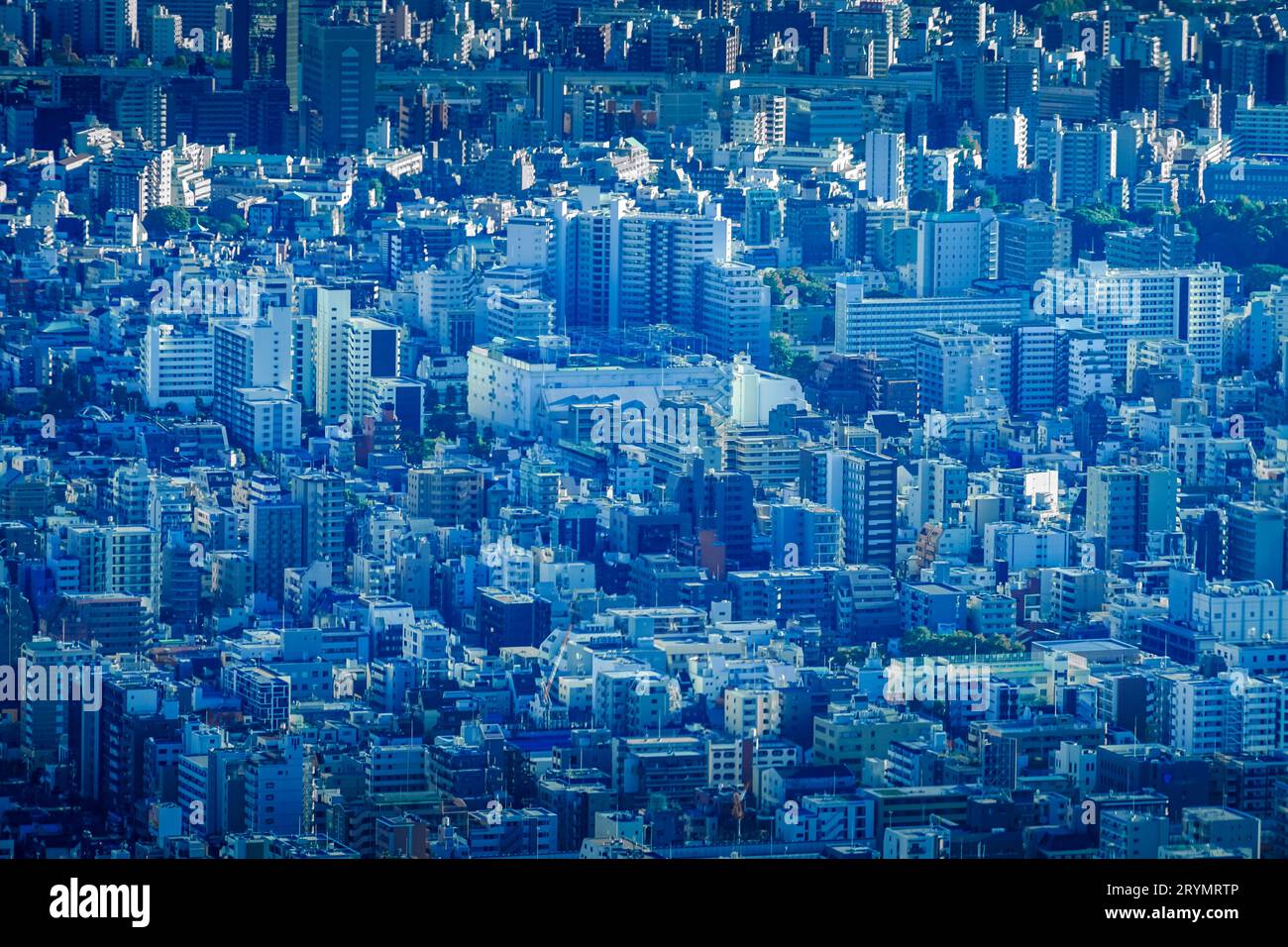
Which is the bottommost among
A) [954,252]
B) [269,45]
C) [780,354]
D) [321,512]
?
[321,512]

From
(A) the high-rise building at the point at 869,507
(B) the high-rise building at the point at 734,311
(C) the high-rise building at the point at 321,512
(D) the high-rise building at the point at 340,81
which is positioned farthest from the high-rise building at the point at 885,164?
(C) the high-rise building at the point at 321,512

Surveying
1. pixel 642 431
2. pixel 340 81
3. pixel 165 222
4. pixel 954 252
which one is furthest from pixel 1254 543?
pixel 340 81

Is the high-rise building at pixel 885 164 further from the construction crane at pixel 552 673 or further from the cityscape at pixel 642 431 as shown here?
the construction crane at pixel 552 673

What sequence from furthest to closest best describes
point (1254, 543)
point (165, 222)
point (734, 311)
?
point (165, 222) → point (734, 311) → point (1254, 543)

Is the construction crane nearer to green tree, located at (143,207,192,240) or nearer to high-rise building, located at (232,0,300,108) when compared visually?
green tree, located at (143,207,192,240)

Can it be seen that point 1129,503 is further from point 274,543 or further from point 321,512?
point 274,543

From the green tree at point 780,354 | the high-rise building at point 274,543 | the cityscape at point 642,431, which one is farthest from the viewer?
the green tree at point 780,354

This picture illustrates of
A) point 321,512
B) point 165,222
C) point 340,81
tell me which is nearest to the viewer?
point 321,512

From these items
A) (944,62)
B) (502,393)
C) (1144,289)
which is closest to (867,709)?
(502,393)
